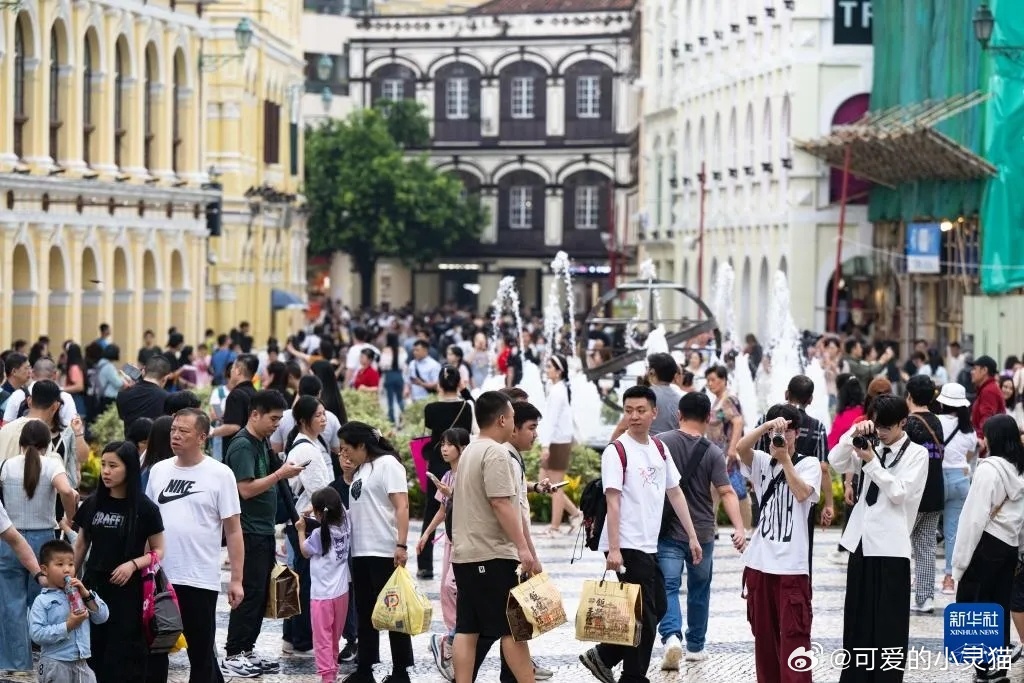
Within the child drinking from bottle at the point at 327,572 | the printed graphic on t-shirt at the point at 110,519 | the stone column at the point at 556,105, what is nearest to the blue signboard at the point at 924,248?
the child drinking from bottle at the point at 327,572

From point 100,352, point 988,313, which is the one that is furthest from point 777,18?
point 100,352

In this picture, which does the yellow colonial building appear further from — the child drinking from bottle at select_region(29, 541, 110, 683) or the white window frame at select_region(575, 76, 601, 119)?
the white window frame at select_region(575, 76, 601, 119)

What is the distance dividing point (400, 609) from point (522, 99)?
72486 mm

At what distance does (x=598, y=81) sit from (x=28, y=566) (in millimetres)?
72053

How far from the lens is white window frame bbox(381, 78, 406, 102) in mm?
85062

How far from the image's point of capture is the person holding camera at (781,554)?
1237cm

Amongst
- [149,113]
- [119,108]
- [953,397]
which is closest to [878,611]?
[953,397]

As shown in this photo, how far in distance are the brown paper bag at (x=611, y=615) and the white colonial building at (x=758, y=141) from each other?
119 ft

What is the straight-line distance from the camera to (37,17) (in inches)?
1401

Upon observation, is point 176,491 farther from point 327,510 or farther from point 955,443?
point 955,443

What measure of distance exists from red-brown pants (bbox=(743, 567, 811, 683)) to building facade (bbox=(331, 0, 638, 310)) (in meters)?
70.2

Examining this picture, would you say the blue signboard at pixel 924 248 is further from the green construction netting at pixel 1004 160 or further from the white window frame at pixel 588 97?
the white window frame at pixel 588 97

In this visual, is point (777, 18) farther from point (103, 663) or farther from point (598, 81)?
point (103, 663)

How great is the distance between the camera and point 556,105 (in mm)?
84125
